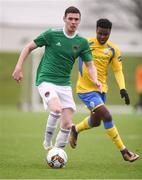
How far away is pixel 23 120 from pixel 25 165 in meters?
13.4

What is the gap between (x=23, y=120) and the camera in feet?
83.3

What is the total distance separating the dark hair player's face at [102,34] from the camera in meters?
13.0

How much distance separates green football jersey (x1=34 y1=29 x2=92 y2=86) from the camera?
12055 mm

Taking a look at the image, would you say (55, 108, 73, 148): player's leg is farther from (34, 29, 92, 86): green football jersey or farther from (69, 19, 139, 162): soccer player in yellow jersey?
(69, 19, 139, 162): soccer player in yellow jersey

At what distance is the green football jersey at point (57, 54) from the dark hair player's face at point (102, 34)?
939 millimetres

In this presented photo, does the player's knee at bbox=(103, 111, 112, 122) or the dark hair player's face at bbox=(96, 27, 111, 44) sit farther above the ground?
the dark hair player's face at bbox=(96, 27, 111, 44)

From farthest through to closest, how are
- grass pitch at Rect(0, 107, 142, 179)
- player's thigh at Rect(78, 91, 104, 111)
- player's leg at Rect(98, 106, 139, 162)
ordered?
player's thigh at Rect(78, 91, 104, 111), player's leg at Rect(98, 106, 139, 162), grass pitch at Rect(0, 107, 142, 179)

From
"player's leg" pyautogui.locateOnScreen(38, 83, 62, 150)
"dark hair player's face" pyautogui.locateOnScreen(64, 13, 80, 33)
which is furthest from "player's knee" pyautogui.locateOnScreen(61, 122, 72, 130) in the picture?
"dark hair player's face" pyautogui.locateOnScreen(64, 13, 80, 33)

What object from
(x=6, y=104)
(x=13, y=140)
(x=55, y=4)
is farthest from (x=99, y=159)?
(x=6, y=104)

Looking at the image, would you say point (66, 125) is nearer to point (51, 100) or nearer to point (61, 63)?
point (51, 100)

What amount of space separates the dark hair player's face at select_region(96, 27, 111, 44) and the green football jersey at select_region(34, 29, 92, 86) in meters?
0.94

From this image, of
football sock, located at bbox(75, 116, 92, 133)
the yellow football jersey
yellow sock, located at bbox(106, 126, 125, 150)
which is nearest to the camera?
yellow sock, located at bbox(106, 126, 125, 150)

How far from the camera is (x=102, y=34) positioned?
13203 millimetres

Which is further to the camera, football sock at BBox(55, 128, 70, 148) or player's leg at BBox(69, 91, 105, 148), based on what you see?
player's leg at BBox(69, 91, 105, 148)
